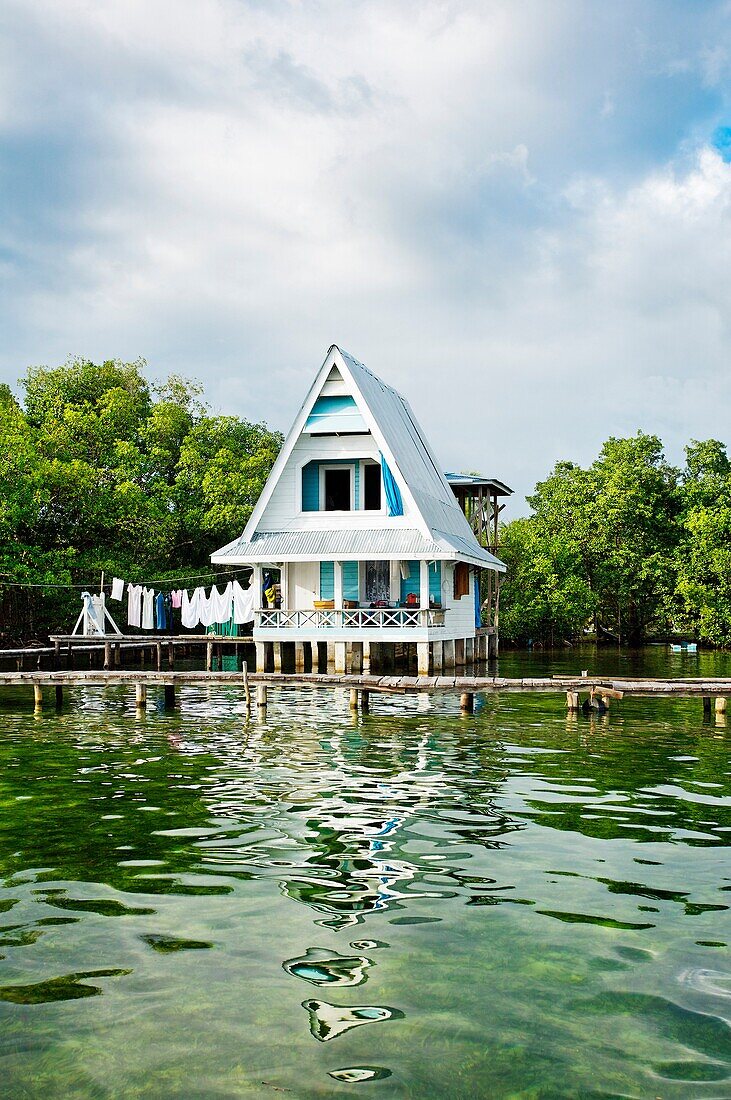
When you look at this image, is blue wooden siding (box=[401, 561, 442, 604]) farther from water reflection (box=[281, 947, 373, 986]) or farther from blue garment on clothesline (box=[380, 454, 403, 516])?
water reflection (box=[281, 947, 373, 986])

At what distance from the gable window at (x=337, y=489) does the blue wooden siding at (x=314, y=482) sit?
23 centimetres

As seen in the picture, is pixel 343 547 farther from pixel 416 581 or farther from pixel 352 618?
pixel 416 581

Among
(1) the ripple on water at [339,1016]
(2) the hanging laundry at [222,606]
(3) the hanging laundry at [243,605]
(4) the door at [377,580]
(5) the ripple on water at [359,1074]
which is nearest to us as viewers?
(5) the ripple on water at [359,1074]

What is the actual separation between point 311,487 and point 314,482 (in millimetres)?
184

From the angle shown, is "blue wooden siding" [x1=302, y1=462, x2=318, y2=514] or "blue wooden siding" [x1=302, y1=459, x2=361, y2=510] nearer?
"blue wooden siding" [x1=302, y1=459, x2=361, y2=510]

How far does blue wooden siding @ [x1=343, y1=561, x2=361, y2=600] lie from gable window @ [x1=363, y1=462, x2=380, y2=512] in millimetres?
1793

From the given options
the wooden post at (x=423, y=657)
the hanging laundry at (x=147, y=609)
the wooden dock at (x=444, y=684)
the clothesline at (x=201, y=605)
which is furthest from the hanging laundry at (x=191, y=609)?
the wooden dock at (x=444, y=684)

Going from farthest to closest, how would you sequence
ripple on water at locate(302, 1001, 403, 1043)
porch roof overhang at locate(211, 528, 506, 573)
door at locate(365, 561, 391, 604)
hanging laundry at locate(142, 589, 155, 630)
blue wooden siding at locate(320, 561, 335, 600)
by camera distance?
1. hanging laundry at locate(142, 589, 155, 630)
2. door at locate(365, 561, 391, 604)
3. blue wooden siding at locate(320, 561, 335, 600)
4. porch roof overhang at locate(211, 528, 506, 573)
5. ripple on water at locate(302, 1001, 403, 1043)

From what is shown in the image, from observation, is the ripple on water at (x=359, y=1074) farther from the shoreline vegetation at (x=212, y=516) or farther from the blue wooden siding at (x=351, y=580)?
the shoreline vegetation at (x=212, y=516)

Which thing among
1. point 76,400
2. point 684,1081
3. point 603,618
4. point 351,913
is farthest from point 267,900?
point 603,618

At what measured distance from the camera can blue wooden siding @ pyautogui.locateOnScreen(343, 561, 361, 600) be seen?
96.5 feet

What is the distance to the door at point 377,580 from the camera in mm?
29516

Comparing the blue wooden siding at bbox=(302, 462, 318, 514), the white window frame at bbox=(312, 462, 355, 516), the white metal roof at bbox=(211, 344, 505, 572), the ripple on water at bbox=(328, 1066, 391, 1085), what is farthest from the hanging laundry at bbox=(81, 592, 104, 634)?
the ripple on water at bbox=(328, 1066, 391, 1085)

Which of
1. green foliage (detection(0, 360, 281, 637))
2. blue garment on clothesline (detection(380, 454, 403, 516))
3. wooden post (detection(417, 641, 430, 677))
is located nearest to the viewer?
wooden post (detection(417, 641, 430, 677))
